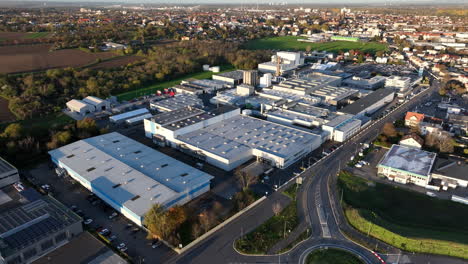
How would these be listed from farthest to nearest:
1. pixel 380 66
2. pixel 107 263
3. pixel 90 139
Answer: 1. pixel 380 66
2. pixel 90 139
3. pixel 107 263

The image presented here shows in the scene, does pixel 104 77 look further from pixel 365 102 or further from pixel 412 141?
pixel 412 141

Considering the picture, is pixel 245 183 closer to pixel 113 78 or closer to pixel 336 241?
pixel 336 241

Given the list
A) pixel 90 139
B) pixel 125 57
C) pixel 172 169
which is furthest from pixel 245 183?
pixel 125 57

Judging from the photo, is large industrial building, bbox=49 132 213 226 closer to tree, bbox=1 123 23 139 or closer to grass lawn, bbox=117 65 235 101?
tree, bbox=1 123 23 139

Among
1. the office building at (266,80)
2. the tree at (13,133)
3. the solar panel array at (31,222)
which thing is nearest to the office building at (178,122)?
the tree at (13,133)

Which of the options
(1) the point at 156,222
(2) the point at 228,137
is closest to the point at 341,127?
(2) the point at 228,137

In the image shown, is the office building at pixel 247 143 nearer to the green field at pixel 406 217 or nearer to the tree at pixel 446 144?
the green field at pixel 406 217
